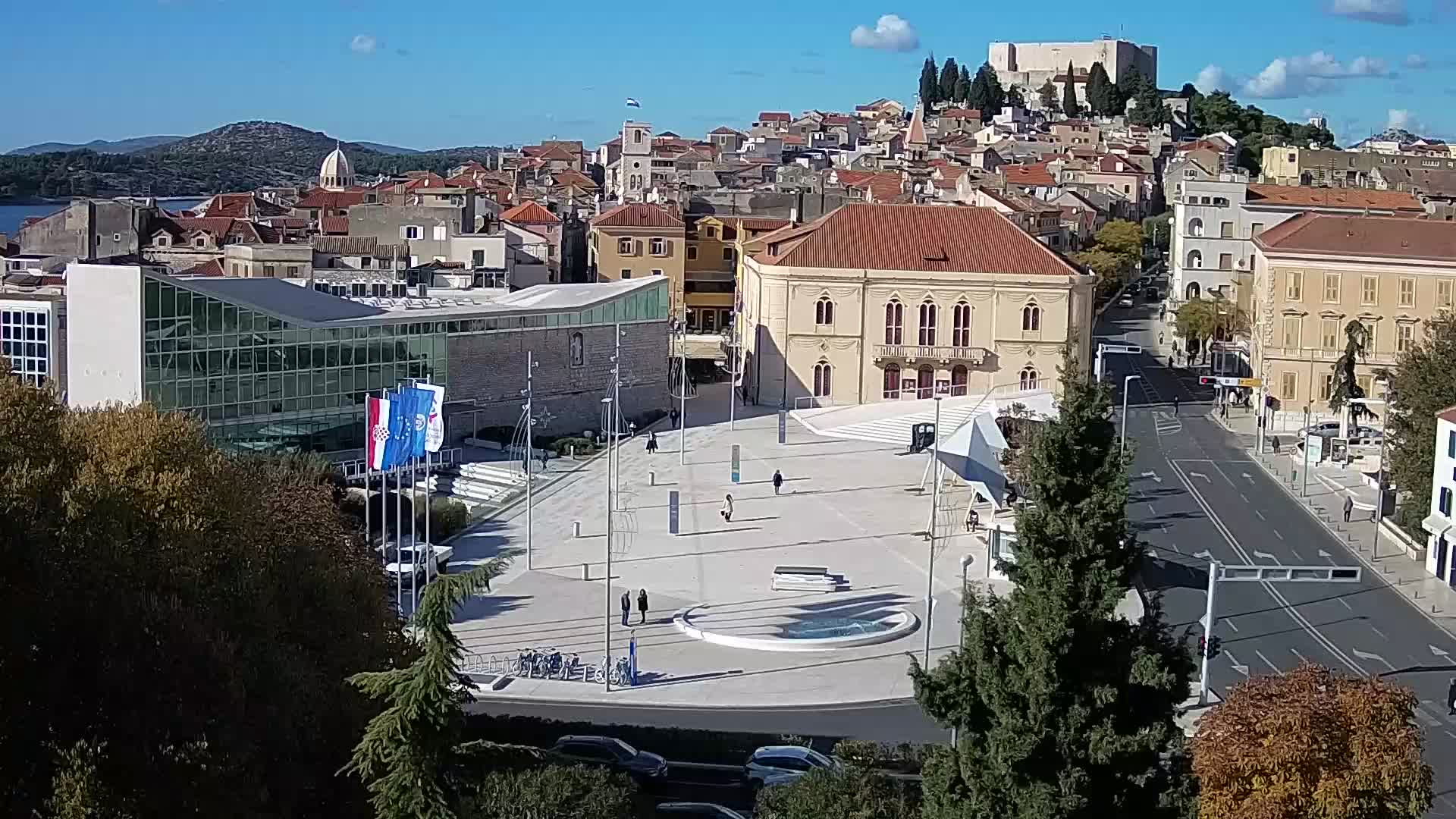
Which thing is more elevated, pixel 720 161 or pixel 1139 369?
pixel 720 161

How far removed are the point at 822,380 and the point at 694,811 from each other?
34.2 meters

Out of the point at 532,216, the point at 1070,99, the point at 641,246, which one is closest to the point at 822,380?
the point at 641,246

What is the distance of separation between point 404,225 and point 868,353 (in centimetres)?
2121

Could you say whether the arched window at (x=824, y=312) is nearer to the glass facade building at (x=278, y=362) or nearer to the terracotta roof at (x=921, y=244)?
the terracotta roof at (x=921, y=244)

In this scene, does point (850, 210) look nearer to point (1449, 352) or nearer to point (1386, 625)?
point (1449, 352)

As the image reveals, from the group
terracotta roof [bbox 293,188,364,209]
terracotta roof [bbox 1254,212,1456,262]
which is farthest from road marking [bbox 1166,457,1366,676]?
terracotta roof [bbox 293,188,364,209]

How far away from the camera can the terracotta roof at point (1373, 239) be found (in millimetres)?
50500

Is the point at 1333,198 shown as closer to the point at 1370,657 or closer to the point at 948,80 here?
the point at 1370,657

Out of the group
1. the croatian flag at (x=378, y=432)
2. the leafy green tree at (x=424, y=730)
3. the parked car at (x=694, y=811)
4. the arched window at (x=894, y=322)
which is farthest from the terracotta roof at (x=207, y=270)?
the leafy green tree at (x=424, y=730)

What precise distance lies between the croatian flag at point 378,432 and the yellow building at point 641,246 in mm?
35500

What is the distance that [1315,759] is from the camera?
1430cm

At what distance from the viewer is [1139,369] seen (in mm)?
62562

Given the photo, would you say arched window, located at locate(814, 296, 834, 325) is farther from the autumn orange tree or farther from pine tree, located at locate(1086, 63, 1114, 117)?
pine tree, located at locate(1086, 63, 1114, 117)

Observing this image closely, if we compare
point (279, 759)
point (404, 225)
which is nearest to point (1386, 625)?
point (279, 759)
